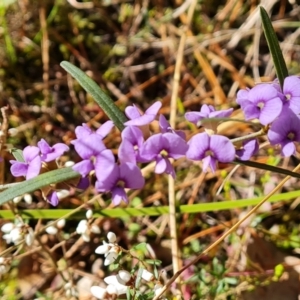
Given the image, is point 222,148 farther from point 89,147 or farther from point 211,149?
point 89,147

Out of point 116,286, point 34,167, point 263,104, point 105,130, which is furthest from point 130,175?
point 116,286

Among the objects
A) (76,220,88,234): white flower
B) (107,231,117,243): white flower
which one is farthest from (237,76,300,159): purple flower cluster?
(76,220,88,234): white flower

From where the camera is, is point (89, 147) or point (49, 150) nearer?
point (89, 147)

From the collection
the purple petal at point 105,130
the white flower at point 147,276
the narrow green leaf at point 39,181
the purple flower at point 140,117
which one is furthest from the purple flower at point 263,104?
the white flower at point 147,276

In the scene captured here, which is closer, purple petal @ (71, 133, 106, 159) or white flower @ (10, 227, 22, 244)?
purple petal @ (71, 133, 106, 159)

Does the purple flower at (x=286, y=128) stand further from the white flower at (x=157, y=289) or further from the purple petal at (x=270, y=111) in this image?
the white flower at (x=157, y=289)

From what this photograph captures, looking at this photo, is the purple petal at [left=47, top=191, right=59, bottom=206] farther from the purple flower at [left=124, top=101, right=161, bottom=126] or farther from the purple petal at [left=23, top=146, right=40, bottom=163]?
the purple flower at [left=124, top=101, right=161, bottom=126]
